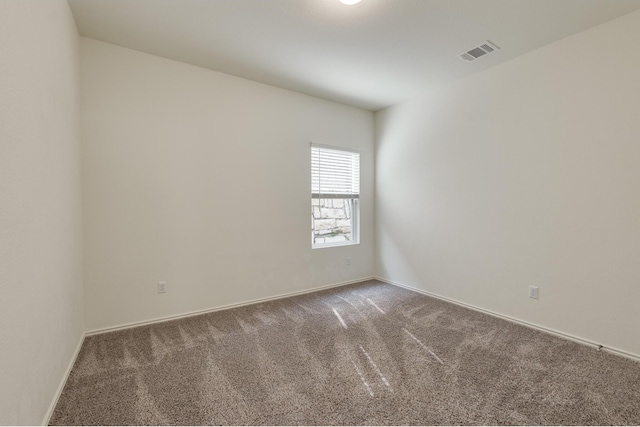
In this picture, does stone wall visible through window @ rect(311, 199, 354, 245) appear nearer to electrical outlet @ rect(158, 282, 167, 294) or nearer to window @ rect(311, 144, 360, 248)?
window @ rect(311, 144, 360, 248)

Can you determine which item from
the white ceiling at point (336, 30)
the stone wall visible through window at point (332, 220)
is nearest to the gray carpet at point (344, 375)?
the stone wall visible through window at point (332, 220)

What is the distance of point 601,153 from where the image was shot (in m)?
2.39

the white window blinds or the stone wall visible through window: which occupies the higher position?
the white window blinds

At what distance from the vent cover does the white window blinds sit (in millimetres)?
1938

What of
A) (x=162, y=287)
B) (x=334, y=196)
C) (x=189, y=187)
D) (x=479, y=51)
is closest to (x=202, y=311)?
(x=162, y=287)

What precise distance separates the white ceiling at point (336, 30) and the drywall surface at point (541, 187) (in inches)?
13.0

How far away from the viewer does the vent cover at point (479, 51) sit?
105 inches

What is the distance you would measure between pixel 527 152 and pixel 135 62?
13.2ft

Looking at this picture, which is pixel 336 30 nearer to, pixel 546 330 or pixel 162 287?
pixel 162 287

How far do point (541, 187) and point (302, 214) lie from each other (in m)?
2.68

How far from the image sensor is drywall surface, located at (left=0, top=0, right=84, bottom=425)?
3.83 feet

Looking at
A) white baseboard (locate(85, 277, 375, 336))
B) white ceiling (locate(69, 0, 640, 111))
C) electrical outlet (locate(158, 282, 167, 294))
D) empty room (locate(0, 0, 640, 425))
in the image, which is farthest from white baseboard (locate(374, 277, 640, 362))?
electrical outlet (locate(158, 282, 167, 294))

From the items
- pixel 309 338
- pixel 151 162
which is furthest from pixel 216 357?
pixel 151 162

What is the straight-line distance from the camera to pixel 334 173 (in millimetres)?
4254
